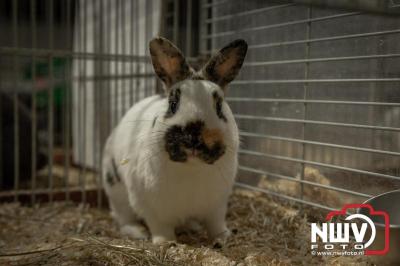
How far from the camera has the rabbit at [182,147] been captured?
233 cm

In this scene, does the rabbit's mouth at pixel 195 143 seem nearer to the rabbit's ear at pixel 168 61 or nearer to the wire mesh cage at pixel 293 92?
Answer: the rabbit's ear at pixel 168 61

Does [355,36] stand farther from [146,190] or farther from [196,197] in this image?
[146,190]

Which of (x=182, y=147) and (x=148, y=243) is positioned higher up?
(x=182, y=147)

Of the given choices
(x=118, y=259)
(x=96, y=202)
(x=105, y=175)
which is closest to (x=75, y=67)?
(x=96, y=202)

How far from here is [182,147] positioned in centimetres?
229

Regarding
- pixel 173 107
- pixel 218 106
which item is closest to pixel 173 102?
pixel 173 107

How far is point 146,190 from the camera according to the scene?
8.92 ft

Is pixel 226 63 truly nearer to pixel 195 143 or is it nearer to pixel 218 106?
pixel 218 106

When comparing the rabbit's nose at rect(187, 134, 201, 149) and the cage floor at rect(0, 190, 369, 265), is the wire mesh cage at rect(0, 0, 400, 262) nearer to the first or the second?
the cage floor at rect(0, 190, 369, 265)

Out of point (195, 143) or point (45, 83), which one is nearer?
point (195, 143)

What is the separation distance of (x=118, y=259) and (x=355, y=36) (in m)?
1.87

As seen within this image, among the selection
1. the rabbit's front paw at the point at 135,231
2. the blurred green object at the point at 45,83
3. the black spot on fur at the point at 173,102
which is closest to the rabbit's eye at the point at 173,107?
the black spot on fur at the point at 173,102

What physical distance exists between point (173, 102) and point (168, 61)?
324mm

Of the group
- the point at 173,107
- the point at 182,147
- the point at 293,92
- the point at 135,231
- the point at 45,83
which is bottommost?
the point at 135,231
